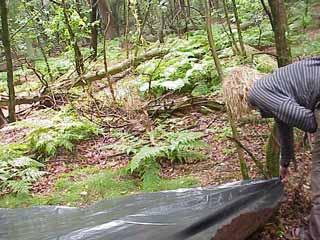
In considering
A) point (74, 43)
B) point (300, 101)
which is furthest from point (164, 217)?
point (74, 43)

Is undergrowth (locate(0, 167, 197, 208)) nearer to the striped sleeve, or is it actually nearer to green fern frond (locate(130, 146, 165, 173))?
green fern frond (locate(130, 146, 165, 173))

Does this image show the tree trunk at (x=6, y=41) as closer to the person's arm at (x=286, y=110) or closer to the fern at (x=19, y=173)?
the fern at (x=19, y=173)

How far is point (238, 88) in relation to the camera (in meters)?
3.10

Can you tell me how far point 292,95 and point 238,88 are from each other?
664 mm

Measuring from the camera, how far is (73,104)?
6469mm

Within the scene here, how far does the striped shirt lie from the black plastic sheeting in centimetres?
45

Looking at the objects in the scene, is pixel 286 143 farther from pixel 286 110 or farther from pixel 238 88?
pixel 238 88

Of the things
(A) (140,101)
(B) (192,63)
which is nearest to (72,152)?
(A) (140,101)

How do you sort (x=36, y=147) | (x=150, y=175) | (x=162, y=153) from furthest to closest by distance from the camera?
(x=36, y=147)
(x=162, y=153)
(x=150, y=175)

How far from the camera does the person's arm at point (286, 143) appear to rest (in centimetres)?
268

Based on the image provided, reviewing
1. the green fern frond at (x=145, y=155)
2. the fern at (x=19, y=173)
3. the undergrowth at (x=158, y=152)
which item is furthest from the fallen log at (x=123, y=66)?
the green fern frond at (x=145, y=155)

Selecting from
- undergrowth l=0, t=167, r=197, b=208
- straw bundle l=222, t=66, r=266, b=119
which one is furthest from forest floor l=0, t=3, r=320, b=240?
straw bundle l=222, t=66, r=266, b=119

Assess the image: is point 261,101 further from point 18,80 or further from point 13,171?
point 18,80

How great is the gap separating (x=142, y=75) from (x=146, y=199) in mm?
4103
